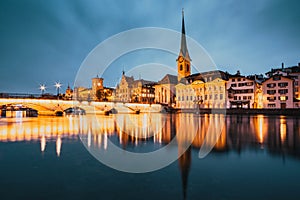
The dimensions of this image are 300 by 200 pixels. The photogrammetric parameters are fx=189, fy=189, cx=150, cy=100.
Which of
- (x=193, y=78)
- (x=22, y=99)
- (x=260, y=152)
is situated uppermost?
(x=193, y=78)

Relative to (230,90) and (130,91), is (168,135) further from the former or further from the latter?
(130,91)

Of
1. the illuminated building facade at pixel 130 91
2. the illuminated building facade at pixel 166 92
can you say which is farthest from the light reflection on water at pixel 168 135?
the illuminated building facade at pixel 166 92

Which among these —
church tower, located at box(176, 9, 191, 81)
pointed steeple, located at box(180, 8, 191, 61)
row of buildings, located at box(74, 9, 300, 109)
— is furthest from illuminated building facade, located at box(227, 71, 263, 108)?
pointed steeple, located at box(180, 8, 191, 61)

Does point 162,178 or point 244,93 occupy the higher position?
point 244,93

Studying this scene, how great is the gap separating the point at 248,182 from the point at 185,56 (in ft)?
292

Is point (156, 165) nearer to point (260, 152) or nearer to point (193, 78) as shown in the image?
point (260, 152)

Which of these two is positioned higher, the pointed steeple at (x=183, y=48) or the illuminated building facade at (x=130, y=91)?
the pointed steeple at (x=183, y=48)

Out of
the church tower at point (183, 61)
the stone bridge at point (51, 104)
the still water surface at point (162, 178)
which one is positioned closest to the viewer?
the still water surface at point (162, 178)

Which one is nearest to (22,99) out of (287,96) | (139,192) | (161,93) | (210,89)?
(139,192)

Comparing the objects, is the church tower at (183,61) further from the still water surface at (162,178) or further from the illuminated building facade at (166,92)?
the still water surface at (162,178)

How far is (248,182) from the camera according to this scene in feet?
16.9

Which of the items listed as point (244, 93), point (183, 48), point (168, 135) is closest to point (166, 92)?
point (183, 48)

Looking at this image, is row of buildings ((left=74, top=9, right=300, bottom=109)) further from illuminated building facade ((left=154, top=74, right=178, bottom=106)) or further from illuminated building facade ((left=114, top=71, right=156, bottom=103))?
illuminated building facade ((left=114, top=71, right=156, bottom=103))

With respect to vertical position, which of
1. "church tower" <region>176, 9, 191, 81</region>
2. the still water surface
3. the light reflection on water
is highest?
"church tower" <region>176, 9, 191, 81</region>
